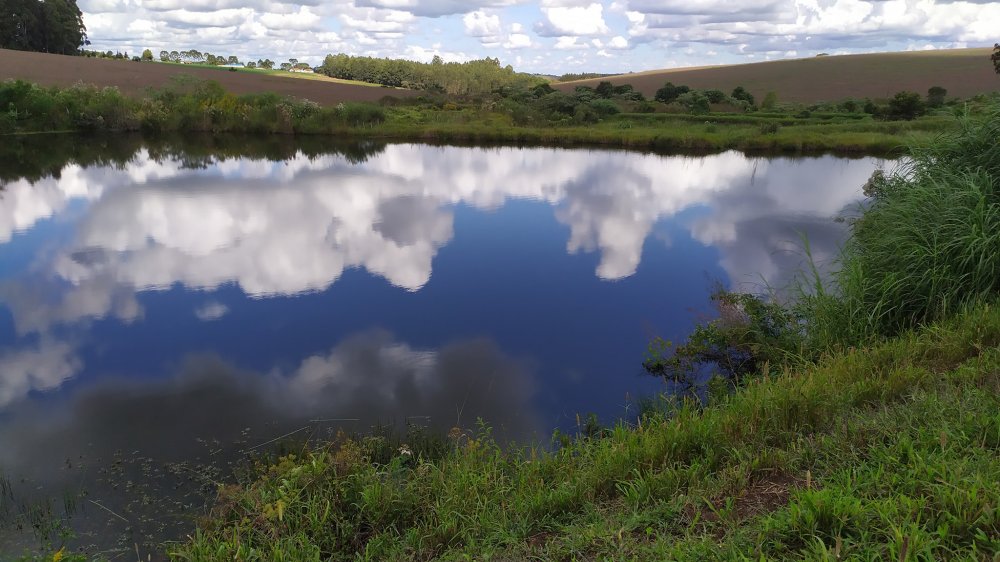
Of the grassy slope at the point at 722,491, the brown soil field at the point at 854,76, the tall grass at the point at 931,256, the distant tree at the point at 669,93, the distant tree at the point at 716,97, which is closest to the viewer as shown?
the grassy slope at the point at 722,491

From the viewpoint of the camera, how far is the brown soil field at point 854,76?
147 feet

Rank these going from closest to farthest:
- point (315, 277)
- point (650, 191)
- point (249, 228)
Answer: point (315, 277), point (249, 228), point (650, 191)

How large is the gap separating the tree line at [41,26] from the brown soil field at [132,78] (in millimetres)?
11178

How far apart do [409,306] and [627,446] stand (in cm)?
544

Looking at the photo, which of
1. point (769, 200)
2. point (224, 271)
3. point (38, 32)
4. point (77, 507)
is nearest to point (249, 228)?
point (224, 271)

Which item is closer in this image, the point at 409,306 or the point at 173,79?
the point at 409,306

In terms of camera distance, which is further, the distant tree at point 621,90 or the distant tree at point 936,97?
the distant tree at point 621,90

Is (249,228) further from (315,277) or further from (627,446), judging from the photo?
(627,446)

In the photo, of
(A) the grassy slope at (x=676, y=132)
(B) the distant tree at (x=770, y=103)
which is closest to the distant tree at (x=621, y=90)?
(B) the distant tree at (x=770, y=103)

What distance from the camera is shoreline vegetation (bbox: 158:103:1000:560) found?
7.89 ft

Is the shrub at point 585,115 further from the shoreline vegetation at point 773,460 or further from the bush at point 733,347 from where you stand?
the bush at point 733,347

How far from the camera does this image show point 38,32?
5344 centimetres

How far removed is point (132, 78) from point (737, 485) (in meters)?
45.5

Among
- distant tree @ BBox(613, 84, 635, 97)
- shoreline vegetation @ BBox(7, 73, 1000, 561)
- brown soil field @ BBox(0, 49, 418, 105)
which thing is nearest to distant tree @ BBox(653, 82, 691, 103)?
distant tree @ BBox(613, 84, 635, 97)
